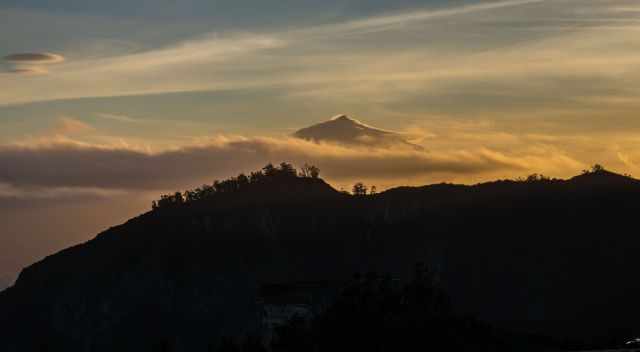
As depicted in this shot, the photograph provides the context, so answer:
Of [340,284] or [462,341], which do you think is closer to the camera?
[462,341]

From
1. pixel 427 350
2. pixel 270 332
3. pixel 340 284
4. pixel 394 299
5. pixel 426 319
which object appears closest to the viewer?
pixel 427 350

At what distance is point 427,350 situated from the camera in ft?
395

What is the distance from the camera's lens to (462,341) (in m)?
122

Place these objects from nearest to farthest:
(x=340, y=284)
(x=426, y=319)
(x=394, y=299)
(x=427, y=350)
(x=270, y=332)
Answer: (x=427, y=350)
(x=426, y=319)
(x=394, y=299)
(x=270, y=332)
(x=340, y=284)

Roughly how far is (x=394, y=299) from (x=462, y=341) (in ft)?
78.0

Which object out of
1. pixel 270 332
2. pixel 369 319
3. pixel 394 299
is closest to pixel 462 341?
pixel 369 319

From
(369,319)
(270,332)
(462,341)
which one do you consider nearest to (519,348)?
(462,341)

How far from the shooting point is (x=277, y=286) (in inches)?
7018

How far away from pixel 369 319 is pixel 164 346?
21683 millimetres

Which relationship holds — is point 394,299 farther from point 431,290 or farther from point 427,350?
point 427,350

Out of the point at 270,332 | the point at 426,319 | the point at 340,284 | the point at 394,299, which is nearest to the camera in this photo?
the point at 426,319

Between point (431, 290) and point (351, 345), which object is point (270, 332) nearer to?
point (431, 290)

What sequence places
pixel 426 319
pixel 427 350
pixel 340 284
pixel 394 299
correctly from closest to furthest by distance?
pixel 427 350, pixel 426 319, pixel 394 299, pixel 340 284

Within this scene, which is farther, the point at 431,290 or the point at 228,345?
the point at 431,290
